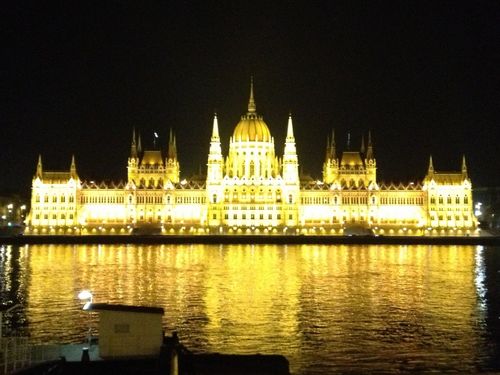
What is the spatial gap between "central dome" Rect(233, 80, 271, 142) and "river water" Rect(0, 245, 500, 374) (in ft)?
198

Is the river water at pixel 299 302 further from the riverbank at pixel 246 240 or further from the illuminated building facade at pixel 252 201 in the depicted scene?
the illuminated building facade at pixel 252 201

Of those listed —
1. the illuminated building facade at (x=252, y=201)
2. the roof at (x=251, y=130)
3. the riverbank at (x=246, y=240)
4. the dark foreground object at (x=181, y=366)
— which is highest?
the roof at (x=251, y=130)

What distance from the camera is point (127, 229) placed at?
132 metres

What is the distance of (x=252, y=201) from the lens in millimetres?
135250

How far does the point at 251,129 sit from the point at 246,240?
113 ft

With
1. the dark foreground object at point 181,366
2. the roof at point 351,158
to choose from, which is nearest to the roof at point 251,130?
the roof at point 351,158

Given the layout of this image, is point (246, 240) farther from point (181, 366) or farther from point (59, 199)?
point (181, 366)

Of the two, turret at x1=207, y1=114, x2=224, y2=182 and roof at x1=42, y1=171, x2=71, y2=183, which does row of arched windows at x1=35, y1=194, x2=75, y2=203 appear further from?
turret at x1=207, y1=114, x2=224, y2=182

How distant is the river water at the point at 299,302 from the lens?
31594mm

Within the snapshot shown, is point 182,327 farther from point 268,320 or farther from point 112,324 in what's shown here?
point 112,324

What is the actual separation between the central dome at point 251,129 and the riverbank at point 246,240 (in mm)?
29991

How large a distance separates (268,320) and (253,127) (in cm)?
10587

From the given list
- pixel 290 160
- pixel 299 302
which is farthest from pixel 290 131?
pixel 299 302

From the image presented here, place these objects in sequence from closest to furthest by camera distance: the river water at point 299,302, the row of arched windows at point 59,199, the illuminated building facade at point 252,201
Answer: the river water at point 299,302
the illuminated building facade at point 252,201
the row of arched windows at point 59,199
